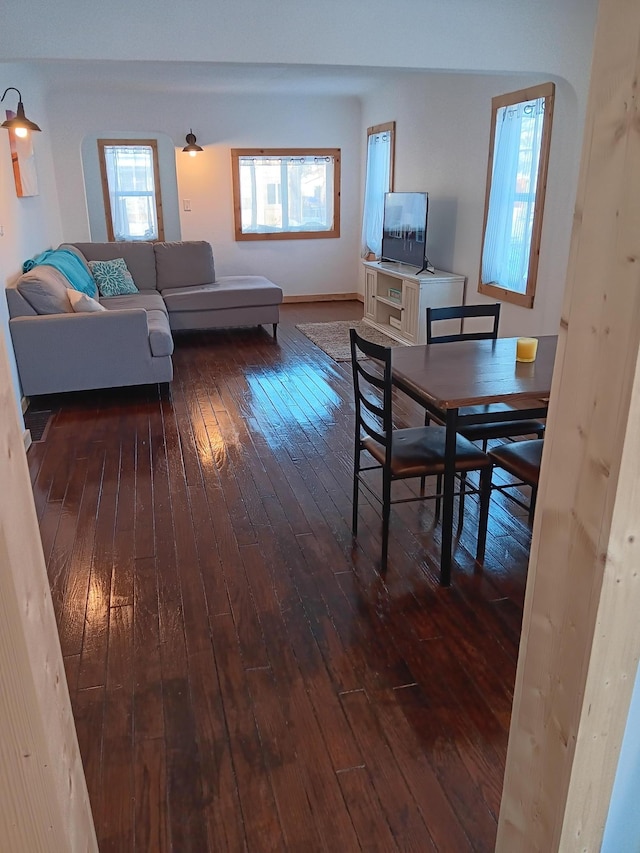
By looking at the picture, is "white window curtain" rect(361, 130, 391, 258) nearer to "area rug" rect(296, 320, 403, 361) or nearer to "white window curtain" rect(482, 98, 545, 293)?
"area rug" rect(296, 320, 403, 361)

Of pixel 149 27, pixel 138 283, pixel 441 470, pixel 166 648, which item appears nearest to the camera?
pixel 166 648

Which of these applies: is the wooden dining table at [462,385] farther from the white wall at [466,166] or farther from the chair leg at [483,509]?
the white wall at [466,166]

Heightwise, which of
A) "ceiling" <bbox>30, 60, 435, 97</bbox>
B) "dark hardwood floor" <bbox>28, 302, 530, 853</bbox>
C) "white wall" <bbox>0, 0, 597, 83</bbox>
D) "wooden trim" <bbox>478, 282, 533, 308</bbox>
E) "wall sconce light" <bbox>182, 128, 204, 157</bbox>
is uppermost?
"ceiling" <bbox>30, 60, 435, 97</bbox>

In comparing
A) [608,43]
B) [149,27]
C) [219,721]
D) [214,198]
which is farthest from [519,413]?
[214,198]

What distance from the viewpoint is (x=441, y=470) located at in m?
2.52

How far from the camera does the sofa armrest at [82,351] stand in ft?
14.6

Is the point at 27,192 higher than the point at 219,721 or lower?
higher

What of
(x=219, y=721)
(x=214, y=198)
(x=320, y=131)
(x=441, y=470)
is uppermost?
(x=320, y=131)

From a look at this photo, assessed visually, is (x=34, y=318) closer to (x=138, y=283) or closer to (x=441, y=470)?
(x=138, y=283)

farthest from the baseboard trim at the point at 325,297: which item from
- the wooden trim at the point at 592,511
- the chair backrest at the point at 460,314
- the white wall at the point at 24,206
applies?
the wooden trim at the point at 592,511

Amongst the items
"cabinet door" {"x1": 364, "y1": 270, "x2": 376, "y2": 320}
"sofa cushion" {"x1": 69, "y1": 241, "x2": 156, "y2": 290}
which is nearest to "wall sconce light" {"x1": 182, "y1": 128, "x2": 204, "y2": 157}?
"sofa cushion" {"x1": 69, "y1": 241, "x2": 156, "y2": 290}

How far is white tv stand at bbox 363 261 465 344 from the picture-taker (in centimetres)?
597

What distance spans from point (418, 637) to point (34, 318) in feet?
11.5

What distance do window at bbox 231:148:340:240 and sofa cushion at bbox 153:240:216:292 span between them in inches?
60.0
